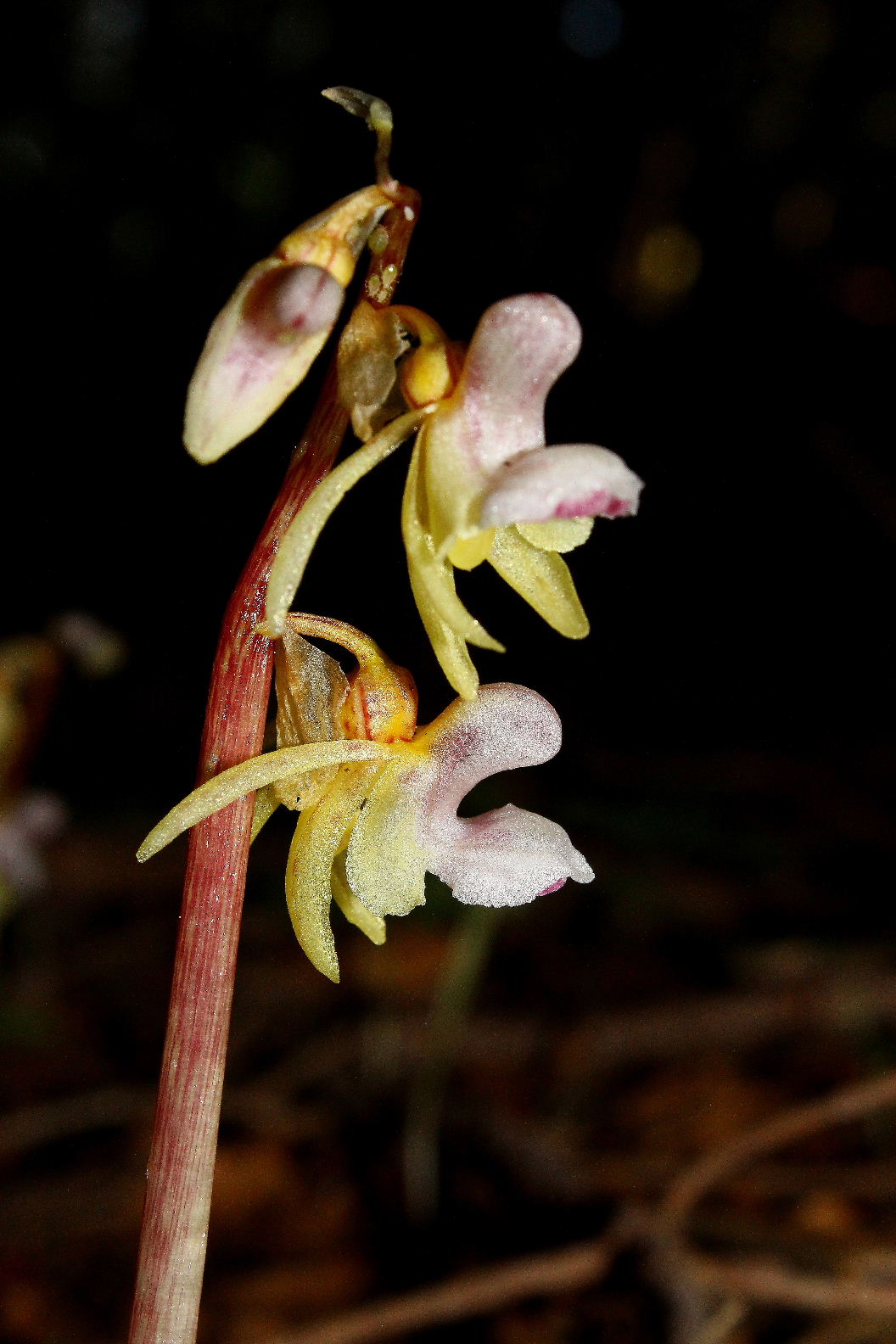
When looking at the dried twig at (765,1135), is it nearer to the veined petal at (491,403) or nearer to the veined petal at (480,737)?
the veined petal at (480,737)

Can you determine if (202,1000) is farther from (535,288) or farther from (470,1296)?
(535,288)

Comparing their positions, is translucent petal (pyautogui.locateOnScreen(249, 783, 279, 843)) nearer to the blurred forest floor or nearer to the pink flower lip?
the pink flower lip

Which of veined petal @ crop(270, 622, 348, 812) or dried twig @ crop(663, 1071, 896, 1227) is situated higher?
veined petal @ crop(270, 622, 348, 812)

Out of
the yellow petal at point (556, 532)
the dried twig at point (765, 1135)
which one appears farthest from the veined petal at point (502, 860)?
the dried twig at point (765, 1135)

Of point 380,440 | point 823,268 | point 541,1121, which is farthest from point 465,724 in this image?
point 823,268

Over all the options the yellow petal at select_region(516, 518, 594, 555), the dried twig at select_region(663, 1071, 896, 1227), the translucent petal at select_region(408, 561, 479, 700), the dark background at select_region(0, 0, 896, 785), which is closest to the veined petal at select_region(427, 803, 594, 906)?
the translucent petal at select_region(408, 561, 479, 700)

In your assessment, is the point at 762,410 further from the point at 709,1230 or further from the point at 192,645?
the point at 709,1230

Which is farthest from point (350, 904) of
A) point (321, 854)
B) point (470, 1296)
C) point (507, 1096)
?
point (507, 1096)
